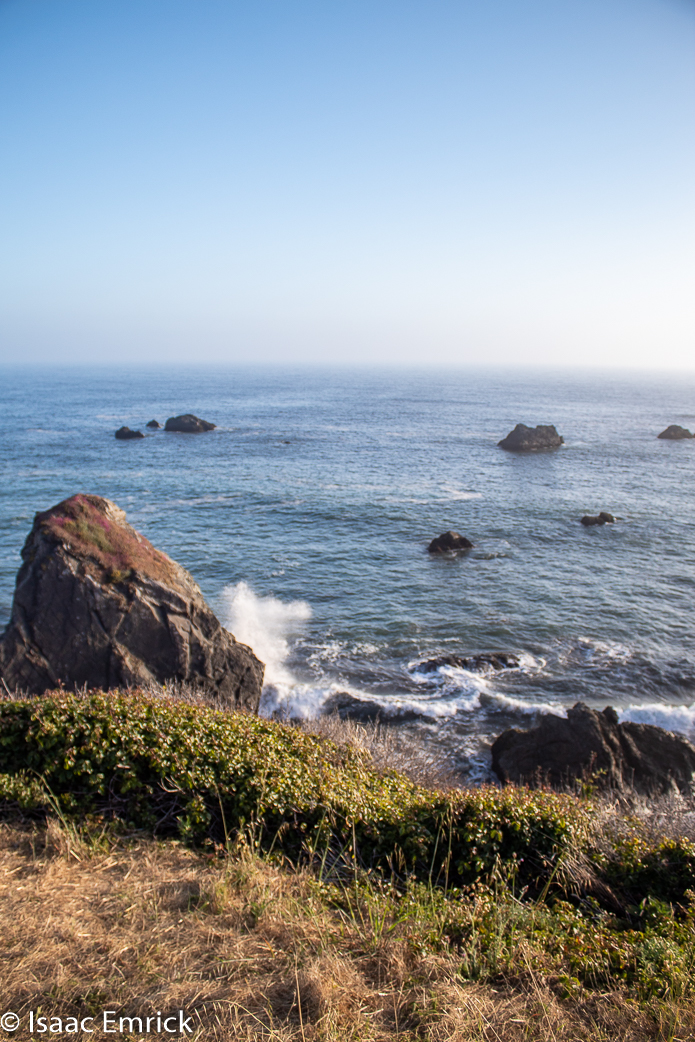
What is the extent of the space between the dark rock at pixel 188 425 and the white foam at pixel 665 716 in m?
80.0

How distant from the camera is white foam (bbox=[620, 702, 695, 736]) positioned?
74.7 ft

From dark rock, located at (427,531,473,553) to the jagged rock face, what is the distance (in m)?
22.0

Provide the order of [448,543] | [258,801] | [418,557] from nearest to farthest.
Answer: [258,801] < [418,557] < [448,543]

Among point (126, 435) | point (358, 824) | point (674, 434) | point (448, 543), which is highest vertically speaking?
point (674, 434)

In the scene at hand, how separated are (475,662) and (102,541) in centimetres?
1774

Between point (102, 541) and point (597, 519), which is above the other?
point (102, 541)

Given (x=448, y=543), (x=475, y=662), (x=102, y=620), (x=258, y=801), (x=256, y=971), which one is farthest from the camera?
(x=448, y=543)

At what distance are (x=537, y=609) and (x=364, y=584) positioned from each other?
34.7 feet

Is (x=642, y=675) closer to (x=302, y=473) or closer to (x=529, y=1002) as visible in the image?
(x=529, y=1002)

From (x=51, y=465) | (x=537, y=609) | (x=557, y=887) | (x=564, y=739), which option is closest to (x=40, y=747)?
(x=557, y=887)

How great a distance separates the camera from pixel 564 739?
1914 cm

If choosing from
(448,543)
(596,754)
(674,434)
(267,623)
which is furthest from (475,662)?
(674,434)

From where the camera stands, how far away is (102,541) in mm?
21250

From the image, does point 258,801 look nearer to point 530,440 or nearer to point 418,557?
point 418,557
